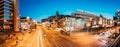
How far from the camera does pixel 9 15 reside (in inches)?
1892

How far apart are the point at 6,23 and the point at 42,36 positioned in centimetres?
3141

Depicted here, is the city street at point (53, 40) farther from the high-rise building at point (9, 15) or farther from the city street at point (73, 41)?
the high-rise building at point (9, 15)

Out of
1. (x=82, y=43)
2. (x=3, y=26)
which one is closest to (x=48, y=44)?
(x=82, y=43)

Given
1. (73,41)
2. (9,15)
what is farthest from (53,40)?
(9,15)

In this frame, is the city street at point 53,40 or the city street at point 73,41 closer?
the city street at point 73,41

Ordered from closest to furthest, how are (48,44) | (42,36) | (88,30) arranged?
(48,44)
(42,36)
(88,30)

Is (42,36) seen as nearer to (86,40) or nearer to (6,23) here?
(86,40)

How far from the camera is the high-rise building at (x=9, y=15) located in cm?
4581

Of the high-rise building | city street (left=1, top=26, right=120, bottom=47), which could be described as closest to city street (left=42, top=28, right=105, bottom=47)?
city street (left=1, top=26, right=120, bottom=47)

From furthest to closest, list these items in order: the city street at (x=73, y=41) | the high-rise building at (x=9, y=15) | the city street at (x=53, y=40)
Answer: the high-rise building at (x=9, y=15)
the city street at (x=53, y=40)
the city street at (x=73, y=41)

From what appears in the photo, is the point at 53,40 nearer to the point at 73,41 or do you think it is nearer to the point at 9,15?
the point at 73,41

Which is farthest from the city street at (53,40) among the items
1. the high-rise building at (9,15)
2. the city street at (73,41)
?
the high-rise building at (9,15)

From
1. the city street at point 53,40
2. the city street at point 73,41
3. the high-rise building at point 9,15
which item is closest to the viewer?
the city street at point 73,41

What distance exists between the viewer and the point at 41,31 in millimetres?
16875
